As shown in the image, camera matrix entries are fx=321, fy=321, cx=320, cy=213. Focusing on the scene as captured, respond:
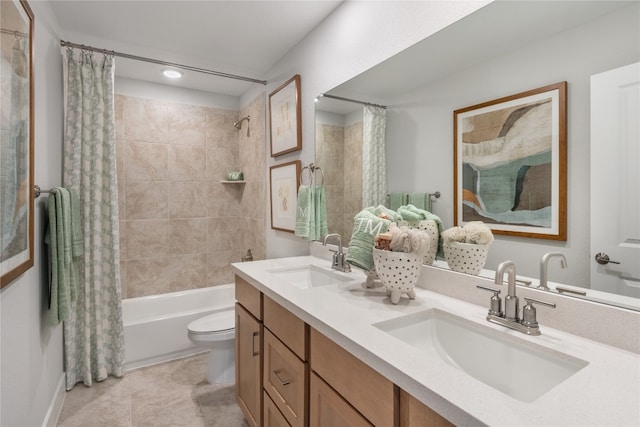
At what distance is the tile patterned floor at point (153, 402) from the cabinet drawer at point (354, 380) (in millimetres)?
1206

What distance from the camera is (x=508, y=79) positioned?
107cm

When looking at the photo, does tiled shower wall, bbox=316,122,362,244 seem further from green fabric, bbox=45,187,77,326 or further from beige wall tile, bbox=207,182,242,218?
beige wall tile, bbox=207,182,242,218

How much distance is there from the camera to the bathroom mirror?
88cm

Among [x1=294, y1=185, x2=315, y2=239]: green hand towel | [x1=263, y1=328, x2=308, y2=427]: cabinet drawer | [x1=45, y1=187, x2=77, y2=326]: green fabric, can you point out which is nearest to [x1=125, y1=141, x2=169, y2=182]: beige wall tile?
[x1=45, y1=187, x2=77, y2=326]: green fabric

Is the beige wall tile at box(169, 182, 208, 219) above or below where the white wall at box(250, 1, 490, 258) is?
below

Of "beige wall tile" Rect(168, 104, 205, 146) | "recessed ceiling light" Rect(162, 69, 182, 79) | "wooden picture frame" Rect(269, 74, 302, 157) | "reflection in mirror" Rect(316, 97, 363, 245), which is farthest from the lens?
"beige wall tile" Rect(168, 104, 205, 146)

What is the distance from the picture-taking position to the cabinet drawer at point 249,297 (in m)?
1.54

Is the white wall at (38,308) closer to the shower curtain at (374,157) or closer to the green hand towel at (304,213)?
the green hand towel at (304,213)

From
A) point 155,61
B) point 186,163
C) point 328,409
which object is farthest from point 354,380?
point 186,163

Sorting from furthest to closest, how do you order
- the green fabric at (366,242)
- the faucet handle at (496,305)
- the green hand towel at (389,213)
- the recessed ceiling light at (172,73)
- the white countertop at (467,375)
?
the recessed ceiling light at (172,73), the green hand towel at (389,213), the green fabric at (366,242), the faucet handle at (496,305), the white countertop at (467,375)

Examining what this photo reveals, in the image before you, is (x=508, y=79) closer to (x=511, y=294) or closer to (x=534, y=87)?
(x=534, y=87)

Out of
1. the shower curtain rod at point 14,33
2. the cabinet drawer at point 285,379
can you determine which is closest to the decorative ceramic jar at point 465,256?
the cabinet drawer at point 285,379

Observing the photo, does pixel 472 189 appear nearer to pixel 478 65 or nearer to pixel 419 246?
pixel 419 246

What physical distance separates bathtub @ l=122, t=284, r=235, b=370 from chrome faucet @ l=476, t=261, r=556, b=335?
2499 millimetres
